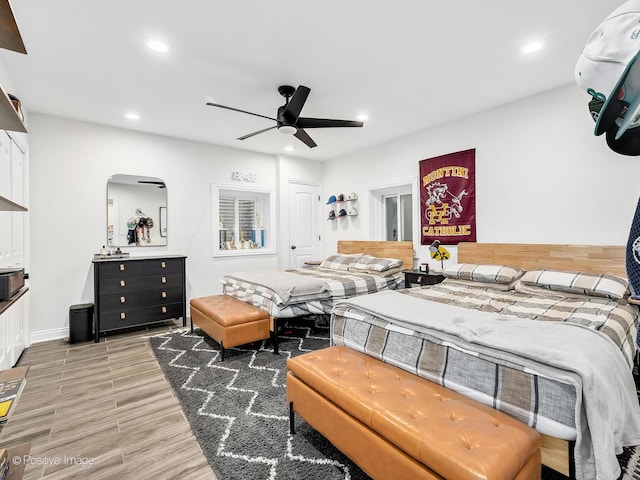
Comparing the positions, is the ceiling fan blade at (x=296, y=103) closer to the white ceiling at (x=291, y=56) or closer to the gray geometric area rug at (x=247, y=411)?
the white ceiling at (x=291, y=56)

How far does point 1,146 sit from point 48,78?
828mm

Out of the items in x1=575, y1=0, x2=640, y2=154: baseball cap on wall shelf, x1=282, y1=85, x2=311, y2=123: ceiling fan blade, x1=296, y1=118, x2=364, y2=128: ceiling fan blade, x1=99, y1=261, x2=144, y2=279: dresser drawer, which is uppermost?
x1=282, y1=85, x2=311, y2=123: ceiling fan blade

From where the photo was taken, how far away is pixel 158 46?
7.98 feet

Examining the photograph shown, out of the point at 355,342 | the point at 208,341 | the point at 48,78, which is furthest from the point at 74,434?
the point at 48,78

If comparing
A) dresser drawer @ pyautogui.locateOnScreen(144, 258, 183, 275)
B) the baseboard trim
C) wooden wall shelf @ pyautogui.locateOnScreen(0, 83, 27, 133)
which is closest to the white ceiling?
wooden wall shelf @ pyautogui.locateOnScreen(0, 83, 27, 133)

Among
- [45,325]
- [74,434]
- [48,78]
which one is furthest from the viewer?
[45,325]

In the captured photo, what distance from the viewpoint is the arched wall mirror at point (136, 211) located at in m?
4.24

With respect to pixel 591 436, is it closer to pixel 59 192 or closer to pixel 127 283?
pixel 127 283

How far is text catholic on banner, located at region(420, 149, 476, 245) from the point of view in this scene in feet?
12.9

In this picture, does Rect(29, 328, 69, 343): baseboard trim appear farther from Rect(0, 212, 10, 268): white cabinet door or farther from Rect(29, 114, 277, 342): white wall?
Rect(0, 212, 10, 268): white cabinet door

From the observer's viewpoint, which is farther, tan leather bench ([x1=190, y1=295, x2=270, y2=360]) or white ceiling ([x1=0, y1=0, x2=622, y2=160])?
tan leather bench ([x1=190, y1=295, x2=270, y2=360])

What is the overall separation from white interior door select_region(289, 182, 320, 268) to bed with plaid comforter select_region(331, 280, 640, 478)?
11.4 ft

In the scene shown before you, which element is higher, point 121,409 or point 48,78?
point 48,78

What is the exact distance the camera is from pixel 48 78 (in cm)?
291
